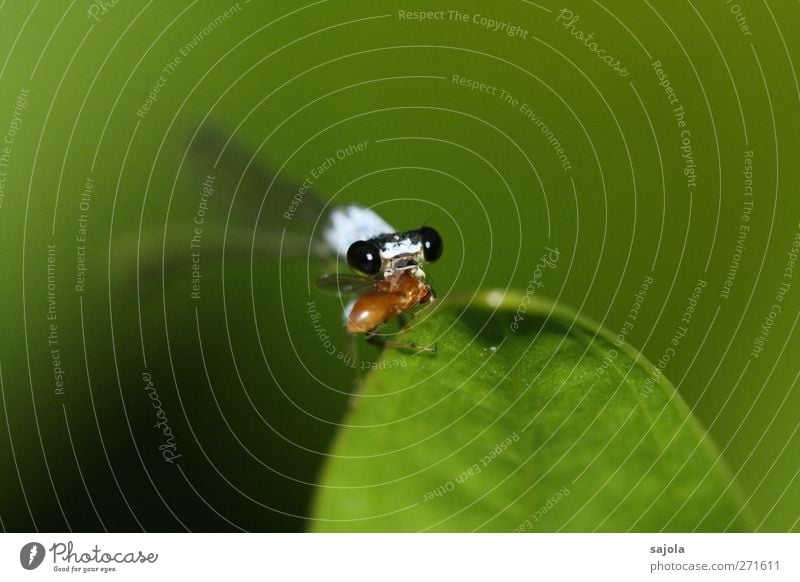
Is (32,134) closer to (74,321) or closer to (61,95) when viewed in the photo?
(61,95)

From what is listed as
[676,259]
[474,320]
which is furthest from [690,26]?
[474,320]
